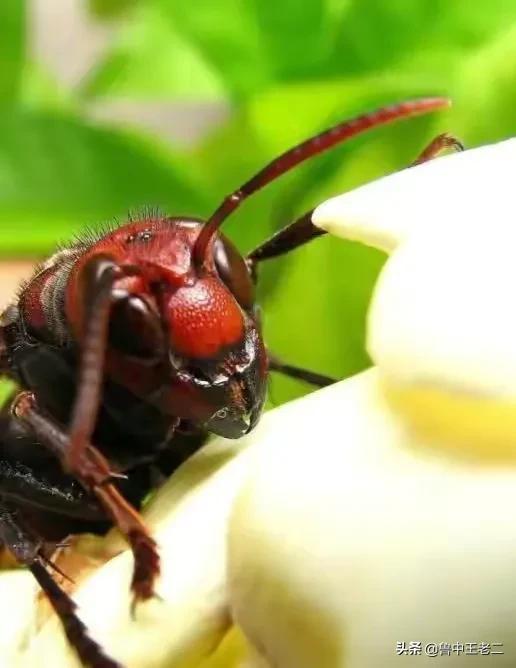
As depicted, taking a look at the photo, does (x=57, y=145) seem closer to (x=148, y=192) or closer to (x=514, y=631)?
(x=148, y=192)

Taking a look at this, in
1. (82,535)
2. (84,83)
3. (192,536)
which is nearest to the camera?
(192,536)

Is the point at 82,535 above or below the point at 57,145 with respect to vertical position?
below

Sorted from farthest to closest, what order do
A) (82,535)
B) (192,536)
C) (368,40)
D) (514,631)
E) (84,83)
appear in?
(84,83), (368,40), (82,535), (192,536), (514,631)

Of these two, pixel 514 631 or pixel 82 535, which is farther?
pixel 82 535

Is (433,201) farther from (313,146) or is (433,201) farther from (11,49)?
(11,49)

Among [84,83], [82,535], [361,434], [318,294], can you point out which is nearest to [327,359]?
[318,294]

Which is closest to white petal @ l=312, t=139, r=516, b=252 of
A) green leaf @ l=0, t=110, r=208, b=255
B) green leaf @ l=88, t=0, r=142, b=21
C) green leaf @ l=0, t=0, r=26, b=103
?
green leaf @ l=0, t=110, r=208, b=255
